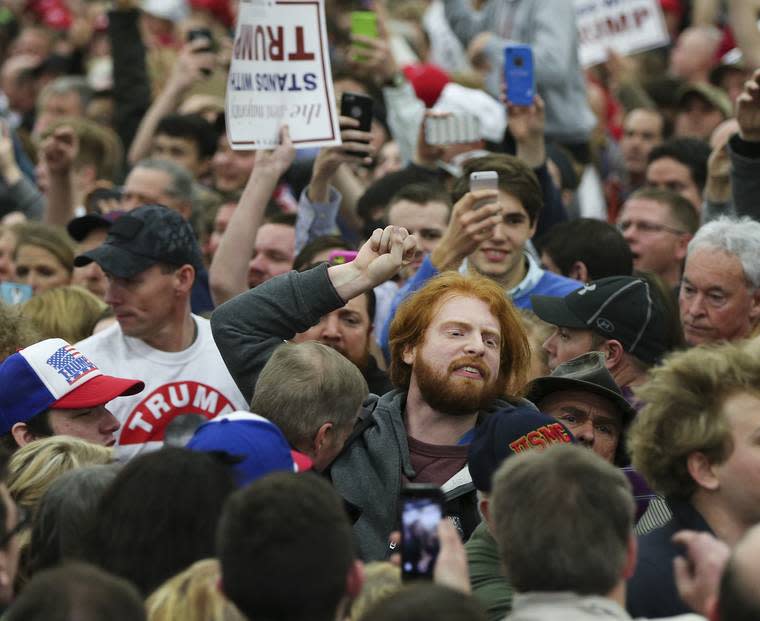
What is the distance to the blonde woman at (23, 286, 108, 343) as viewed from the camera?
6.46 m

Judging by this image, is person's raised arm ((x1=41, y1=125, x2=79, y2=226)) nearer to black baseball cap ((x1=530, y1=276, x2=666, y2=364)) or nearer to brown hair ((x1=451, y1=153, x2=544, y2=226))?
brown hair ((x1=451, y1=153, x2=544, y2=226))

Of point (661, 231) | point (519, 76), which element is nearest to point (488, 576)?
point (661, 231)

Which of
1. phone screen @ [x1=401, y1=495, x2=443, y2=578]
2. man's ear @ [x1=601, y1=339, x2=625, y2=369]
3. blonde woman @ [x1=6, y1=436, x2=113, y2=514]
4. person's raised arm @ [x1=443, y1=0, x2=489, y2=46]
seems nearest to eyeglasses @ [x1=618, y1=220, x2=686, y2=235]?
man's ear @ [x1=601, y1=339, x2=625, y2=369]

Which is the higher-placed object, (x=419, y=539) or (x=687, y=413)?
(x=687, y=413)

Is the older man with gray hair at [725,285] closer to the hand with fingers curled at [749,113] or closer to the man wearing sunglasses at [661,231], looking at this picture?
the hand with fingers curled at [749,113]

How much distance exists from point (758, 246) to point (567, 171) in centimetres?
282

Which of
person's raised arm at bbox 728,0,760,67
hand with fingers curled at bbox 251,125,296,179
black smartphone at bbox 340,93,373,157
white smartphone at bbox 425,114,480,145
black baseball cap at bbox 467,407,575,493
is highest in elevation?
person's raised arm at bbox 728,0,760,67

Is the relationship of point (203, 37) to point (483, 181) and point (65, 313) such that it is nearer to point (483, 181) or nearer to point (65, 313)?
point (65, 313)

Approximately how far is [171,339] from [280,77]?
1.47 metres

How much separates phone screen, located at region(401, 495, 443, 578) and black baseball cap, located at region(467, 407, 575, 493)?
685mm

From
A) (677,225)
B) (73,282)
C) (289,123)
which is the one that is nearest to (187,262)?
(289,123)

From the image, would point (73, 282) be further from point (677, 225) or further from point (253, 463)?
point (253, 463)

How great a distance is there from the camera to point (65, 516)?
147 inches

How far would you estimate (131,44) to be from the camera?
1061 centimetres
